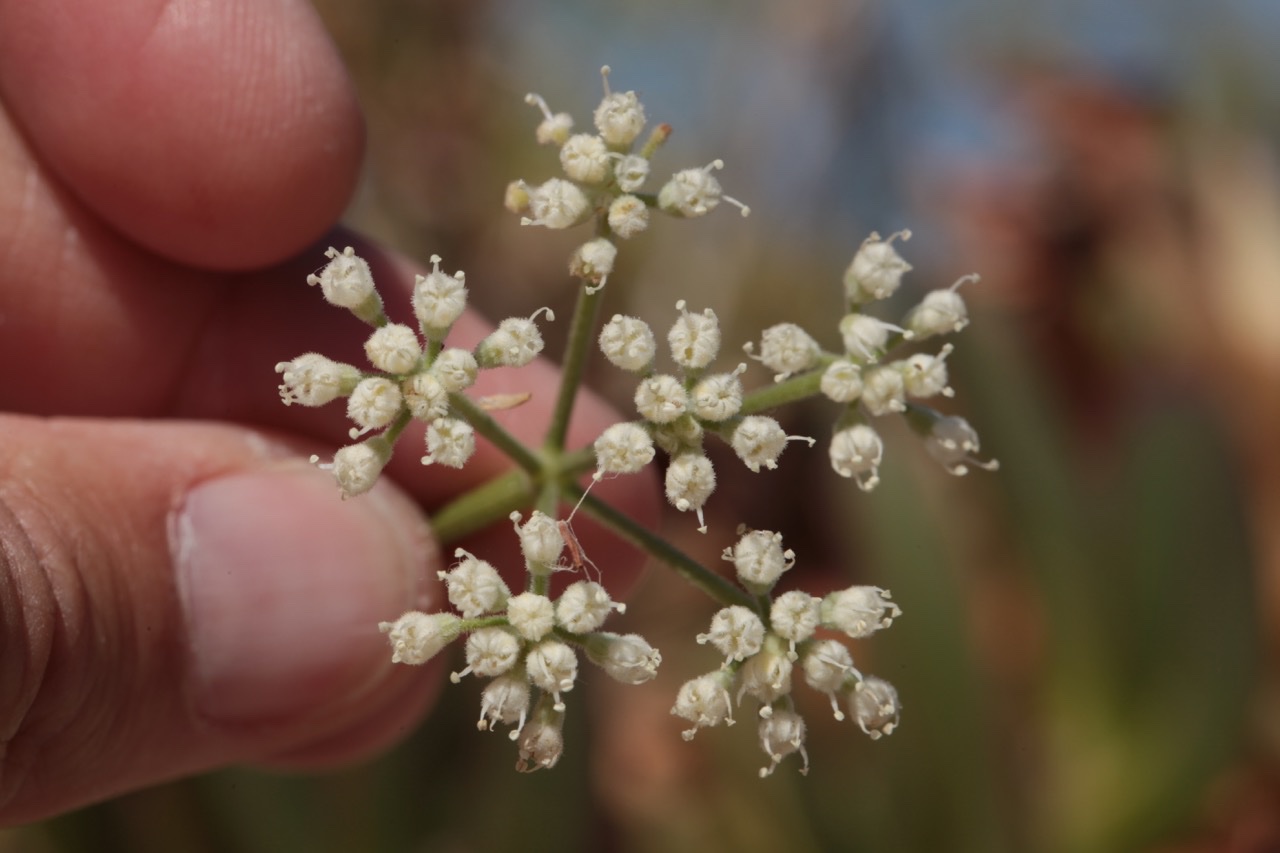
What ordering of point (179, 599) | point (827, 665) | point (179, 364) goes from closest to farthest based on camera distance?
1. point (827, 665)
2. point (179, 599)
3. point (179, 364)

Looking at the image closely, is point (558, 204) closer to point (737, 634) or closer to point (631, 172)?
point (631, 172)

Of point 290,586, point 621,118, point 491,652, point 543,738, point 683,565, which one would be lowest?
point 290,586

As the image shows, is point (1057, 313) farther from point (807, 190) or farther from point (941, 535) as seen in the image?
point (941, 535)

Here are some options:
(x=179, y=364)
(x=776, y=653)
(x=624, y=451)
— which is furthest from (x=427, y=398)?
(x=179, y=364)

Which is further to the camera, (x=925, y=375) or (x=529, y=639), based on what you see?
(x=925, y=375)

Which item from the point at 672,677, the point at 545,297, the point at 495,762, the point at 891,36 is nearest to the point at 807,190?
the point at 891,36

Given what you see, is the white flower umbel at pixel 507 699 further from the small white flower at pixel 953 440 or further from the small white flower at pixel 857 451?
the small white flower at pixel 953 440
